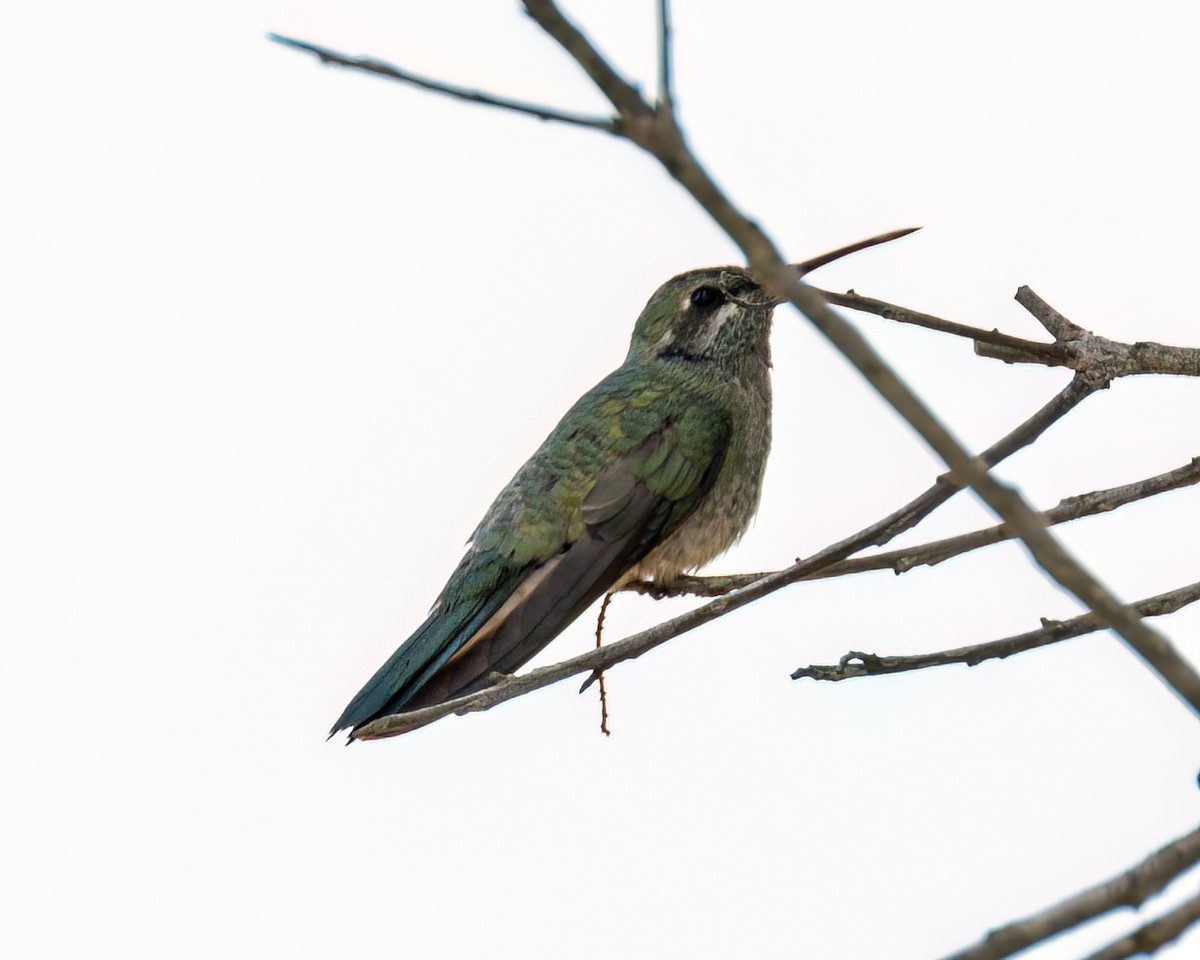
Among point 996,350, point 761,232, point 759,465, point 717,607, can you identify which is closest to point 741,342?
point 759,465

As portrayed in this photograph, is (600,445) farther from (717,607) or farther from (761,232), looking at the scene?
(761,232)

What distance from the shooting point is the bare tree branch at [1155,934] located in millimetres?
2025

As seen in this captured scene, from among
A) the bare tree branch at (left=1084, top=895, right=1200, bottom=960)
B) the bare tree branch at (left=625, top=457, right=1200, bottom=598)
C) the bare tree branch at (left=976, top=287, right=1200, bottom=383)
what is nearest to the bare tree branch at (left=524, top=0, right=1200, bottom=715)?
the bare tree branch at (left=1084, top=895, right=1200, bottom=960)

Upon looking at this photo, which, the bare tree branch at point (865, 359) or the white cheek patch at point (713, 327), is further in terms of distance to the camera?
the white cheek patch at point (713, 327)

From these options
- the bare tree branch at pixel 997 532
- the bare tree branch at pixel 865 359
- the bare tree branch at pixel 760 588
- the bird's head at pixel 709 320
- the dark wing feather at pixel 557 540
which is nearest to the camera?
the bare tree branch at pixel 865 359

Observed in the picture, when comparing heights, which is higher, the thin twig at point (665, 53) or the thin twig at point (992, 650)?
the thin twig at point (665, 53)

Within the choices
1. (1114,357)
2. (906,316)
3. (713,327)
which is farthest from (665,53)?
(713,327)

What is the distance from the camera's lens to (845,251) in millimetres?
6684

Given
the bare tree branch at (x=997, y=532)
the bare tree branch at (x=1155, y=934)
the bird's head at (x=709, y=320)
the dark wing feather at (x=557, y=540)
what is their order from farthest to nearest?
1. the bird's head at (x=709, y=320)
2. the dark wing feather at (x=557, y=540)
3. the bare tree branch at (x=997, y=532)
4. the bare tree branch at (x=1155, y=934)

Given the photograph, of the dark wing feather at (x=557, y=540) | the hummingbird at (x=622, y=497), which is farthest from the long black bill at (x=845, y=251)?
the dark wing feather at (x=557, y=540)

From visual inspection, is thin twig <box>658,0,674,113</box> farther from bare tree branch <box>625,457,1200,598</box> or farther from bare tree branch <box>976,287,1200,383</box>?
bare tree branch <box>976,287,1200,383</box>

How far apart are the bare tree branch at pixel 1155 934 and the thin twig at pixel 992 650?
183 cm

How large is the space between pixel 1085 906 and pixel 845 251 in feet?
15.9

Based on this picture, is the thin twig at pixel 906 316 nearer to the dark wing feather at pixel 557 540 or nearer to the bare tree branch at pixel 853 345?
the bare tree branch at pixel 853 345
